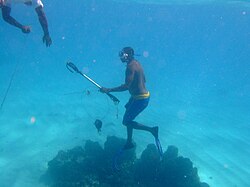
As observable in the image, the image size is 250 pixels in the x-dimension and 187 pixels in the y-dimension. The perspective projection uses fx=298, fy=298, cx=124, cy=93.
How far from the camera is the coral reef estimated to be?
32.9 feet

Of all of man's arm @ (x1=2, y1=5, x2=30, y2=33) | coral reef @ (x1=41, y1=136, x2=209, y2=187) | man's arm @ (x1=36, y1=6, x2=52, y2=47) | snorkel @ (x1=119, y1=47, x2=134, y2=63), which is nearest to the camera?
man's arm @ (x1=2, y1=5, x2=30, y2=33)

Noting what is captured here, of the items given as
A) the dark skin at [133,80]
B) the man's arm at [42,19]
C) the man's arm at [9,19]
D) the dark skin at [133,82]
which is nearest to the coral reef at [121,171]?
the dark skin at [133,82]

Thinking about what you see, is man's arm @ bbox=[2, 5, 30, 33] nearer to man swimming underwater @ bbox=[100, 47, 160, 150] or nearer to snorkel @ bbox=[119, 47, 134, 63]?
man swimming underwater @ bbox=[100, 47, 160, 150]

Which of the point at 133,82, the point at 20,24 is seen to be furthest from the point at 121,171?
the point at 20,24

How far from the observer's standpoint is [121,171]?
1017 centimetres

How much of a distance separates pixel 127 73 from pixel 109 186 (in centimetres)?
387

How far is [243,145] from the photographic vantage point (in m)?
17.1

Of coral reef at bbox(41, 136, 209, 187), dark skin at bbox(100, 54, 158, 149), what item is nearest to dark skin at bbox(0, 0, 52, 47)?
dark skin at bbox(100, 54, 158, 149)

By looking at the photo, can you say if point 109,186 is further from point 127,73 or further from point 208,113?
point 208,113

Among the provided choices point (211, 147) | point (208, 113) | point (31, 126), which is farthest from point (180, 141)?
point (208, 113)

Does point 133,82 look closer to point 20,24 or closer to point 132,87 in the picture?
point 132,87

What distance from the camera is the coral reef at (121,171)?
10.0 metres

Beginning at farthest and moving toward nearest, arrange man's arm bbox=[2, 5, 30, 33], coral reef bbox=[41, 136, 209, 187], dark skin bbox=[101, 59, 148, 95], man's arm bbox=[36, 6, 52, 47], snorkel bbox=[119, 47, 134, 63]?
coral reef bbox=[41, 136, 209, 187]
snorkel bbox=[119, 47, 134, 63]
dark skin bbox=[101, 59, 148, 95]
man's arm bbox=[36, 6, 52, 47]
man's arm bbox=[2, 5, 30, 33]

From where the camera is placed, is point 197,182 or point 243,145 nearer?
point 197,182
